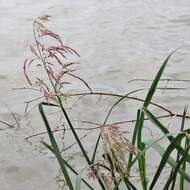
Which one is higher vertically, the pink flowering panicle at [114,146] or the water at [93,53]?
the pink flowering panicle at [114,146]

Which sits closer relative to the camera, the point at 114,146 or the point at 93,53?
the point at 114,146

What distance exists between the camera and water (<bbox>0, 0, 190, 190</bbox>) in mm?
2740

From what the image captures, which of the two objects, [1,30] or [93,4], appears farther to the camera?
[93,4]

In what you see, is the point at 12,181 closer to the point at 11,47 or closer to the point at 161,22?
the point at 11,47

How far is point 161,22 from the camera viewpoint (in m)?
5.11

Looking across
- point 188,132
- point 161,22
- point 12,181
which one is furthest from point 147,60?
point 188,132

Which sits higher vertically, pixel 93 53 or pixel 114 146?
pixel 114 146

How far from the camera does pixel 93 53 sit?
4461 mm

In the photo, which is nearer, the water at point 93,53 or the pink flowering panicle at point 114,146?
the pink flowering panicle at point 114,146

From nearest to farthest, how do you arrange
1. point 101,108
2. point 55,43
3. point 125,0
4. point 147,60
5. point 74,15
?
1. point 101,108
2. point 147,60
3. point 55,43
4. point 74,15
5. point 125,0

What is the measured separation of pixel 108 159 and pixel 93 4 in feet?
15.0

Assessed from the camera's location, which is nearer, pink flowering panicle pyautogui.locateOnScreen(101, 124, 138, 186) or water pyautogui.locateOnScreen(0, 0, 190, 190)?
pink flowering panicle pyautogui.locateOnScreen(101, 124, 138, 186)

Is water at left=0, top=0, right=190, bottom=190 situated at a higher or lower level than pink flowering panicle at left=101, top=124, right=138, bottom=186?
lower

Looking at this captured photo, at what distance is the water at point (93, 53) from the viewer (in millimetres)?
2740
